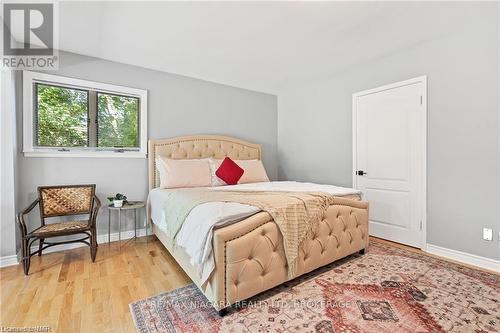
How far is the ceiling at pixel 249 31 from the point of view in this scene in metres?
2.12

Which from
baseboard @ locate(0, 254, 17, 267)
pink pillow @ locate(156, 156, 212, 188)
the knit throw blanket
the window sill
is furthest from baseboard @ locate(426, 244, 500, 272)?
baseboard @ locate(0, 254, 17, 267)

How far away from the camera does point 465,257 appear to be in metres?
2.49

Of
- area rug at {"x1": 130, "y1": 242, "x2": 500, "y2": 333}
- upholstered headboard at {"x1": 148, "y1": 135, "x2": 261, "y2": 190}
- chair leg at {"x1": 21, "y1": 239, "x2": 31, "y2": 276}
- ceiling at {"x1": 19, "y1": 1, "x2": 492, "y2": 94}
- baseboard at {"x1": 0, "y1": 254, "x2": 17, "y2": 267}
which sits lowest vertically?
area rug at {"x1": 130, "y1": 242, "x2": 500, "y2": 333}

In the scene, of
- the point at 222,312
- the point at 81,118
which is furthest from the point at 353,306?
the point at 81,118

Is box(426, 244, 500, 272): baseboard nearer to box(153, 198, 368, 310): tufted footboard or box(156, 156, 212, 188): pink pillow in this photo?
box(153, 198, 368, 310): tufted footboard

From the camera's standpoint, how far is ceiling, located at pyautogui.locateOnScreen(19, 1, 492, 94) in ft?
6.94

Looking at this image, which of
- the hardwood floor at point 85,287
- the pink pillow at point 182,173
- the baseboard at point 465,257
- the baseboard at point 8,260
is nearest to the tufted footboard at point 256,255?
the hardwood floor at point 85,287

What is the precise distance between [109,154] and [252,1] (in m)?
2.53

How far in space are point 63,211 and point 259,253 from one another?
2.43 m

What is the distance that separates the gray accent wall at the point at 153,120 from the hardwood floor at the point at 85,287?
654 mm

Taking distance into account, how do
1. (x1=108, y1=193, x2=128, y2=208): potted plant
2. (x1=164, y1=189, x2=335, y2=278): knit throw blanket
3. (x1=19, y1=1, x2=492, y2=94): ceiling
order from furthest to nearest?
A: (x1=108, y1=193, x2=128, y2=208): potted plant < (x1=19, y1=1, x2=492, y2=94): ceiling < (x1=164, y1=189, x2=335, y2=278): knit throw blanket

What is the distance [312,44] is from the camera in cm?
279

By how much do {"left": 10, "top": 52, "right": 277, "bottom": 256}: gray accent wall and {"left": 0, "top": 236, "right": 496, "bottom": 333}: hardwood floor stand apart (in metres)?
0.65

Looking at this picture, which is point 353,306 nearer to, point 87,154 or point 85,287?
point 85,287
